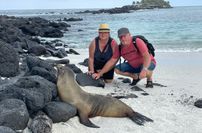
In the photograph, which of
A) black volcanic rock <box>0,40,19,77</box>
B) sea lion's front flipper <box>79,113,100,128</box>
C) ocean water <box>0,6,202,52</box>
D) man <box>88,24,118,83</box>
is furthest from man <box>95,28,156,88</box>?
ocean water <box>0,6,202,52</box>

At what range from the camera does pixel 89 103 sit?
6.70 metres

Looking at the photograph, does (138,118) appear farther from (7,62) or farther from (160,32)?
(160,32)

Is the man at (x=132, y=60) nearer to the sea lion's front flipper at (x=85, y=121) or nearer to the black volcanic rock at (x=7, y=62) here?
the black volcanic rock at (x=7, y=62)

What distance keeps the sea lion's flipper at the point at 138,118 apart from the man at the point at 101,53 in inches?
95.3

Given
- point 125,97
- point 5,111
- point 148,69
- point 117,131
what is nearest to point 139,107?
point 125,97

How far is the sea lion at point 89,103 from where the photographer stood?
Answer: 6.68 meters

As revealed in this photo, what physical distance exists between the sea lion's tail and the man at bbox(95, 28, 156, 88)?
2115mm

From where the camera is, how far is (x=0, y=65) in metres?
9.21

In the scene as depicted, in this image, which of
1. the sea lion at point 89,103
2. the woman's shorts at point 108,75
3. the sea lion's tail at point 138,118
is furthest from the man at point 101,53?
the sea lion's tail at point 138,118

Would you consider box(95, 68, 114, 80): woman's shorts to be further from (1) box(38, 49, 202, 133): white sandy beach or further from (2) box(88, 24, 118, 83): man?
(1) box(38, 49, 202, 133): white sandy beach

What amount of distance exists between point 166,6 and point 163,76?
381 ft

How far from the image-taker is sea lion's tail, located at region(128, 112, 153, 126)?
21.5 ft

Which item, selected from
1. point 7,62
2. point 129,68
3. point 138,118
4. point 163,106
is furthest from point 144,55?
point 7,62

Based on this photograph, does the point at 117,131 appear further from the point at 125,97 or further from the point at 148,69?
the point at 148,69
